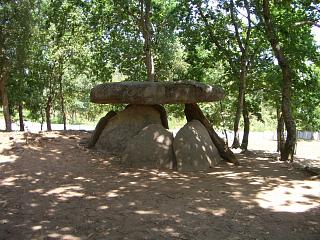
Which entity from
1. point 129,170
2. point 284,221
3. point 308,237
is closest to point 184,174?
point 129,170

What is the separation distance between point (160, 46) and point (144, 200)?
46.4 feet

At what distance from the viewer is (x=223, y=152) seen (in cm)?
1075

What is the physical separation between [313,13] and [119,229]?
12465 millimetres

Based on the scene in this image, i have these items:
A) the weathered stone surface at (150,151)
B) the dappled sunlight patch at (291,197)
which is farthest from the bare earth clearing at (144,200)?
the weathered stone surface at (150,151)

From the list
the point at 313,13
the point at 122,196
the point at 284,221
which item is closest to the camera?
the point at 284,221

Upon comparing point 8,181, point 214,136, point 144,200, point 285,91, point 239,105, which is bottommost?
point 144,200

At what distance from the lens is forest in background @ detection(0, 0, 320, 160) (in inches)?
640

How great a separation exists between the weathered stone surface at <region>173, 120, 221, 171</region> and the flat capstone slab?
96cm

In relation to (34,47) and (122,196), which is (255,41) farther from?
(122,196)

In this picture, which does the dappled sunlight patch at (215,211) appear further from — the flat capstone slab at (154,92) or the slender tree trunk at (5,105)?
the slender tree trunk at (5,105)

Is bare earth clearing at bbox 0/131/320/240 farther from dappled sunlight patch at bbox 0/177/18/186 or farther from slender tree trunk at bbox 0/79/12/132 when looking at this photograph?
slender tree trunk at bbox 0/79/12/132

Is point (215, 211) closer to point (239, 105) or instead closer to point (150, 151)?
point (150, 151)

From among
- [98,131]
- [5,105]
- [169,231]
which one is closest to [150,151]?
[98,131]

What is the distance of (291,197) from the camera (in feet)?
22.7
